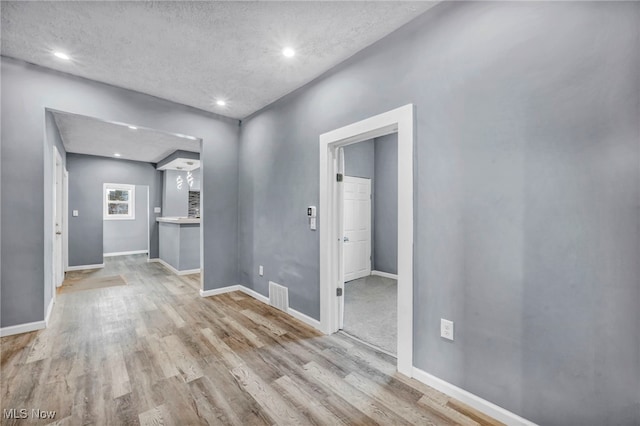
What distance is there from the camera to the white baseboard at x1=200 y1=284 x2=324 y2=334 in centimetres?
296

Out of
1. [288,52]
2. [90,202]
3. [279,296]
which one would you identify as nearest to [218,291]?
[279,296]

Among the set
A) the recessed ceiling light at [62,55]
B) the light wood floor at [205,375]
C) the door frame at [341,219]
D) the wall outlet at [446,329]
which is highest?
the recessed ceiling light at [62,55]

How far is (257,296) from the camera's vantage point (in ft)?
12.7

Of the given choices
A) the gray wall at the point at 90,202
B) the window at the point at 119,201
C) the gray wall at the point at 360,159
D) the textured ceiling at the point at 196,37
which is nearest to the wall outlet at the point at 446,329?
the textured ceiling at the point at 196,37

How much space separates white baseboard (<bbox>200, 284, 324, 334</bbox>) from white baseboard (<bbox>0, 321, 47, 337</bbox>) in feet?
5.51

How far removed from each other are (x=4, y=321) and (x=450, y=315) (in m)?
4.17

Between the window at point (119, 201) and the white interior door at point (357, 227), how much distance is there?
710 cm

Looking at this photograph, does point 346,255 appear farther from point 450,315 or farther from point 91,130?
point 91,130

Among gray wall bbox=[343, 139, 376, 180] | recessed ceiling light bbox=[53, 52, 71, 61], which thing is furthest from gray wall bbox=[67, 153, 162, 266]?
gray wall bbox=[343, 139, 376, 180]

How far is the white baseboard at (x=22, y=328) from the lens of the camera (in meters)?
2.64

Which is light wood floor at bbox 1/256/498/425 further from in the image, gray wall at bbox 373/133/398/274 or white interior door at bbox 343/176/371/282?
gray wall at bbox 373/133/398/274

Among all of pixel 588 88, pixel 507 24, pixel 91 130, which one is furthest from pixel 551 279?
pixel 91 130

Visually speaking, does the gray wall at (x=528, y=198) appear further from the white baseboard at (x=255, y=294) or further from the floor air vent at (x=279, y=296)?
the white baseboard at (x=255, y=294)

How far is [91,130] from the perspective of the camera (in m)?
4.58
